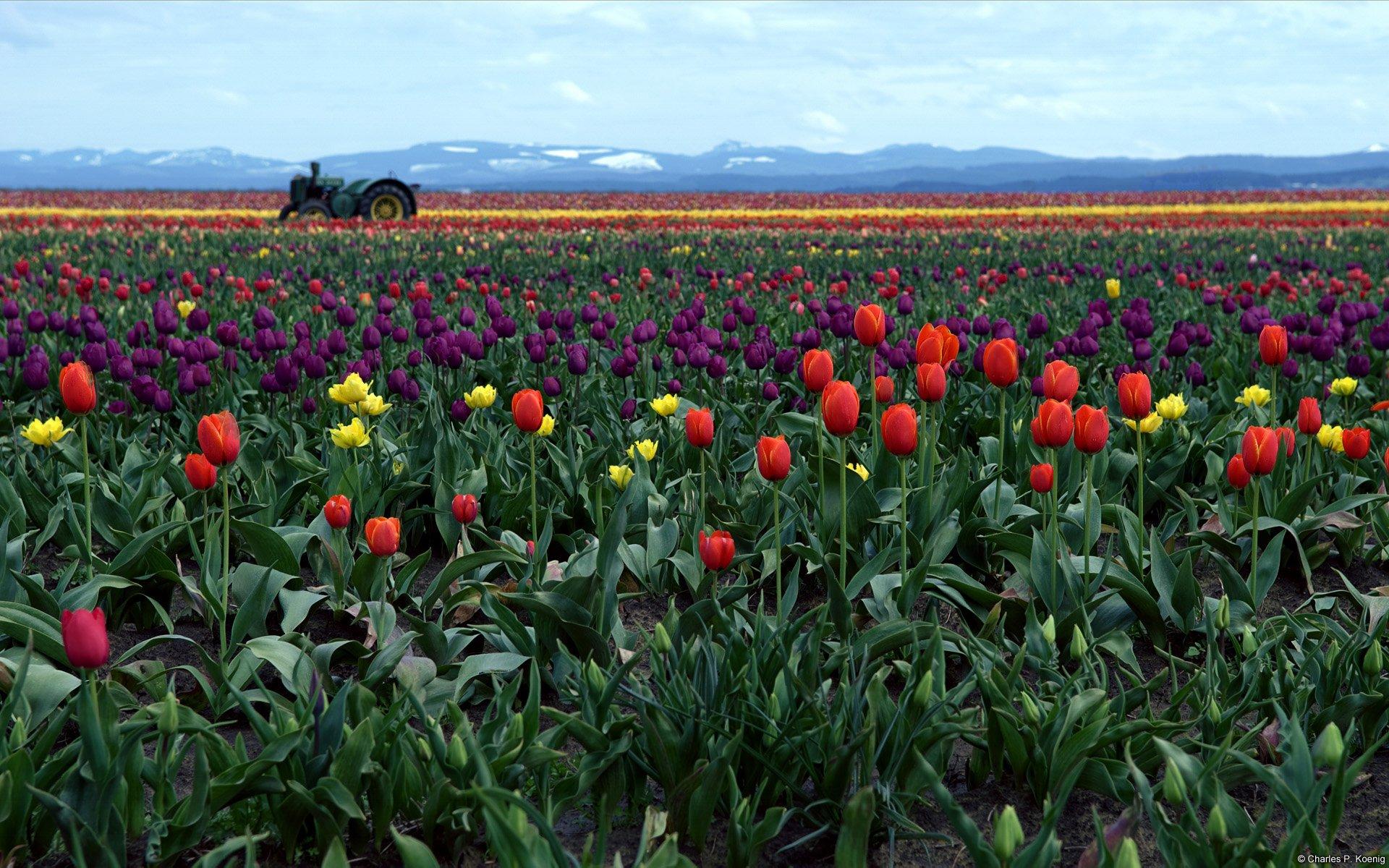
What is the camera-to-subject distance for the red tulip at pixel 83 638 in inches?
73.5

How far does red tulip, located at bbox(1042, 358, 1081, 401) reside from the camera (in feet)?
10.0

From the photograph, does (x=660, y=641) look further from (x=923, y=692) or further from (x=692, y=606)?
(x=923, y=692)

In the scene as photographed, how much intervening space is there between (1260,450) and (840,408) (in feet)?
3.74

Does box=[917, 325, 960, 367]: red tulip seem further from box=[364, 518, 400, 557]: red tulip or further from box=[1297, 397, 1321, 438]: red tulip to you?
box=[364, 518, 400, 557]: red tulip

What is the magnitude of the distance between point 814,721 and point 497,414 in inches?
128

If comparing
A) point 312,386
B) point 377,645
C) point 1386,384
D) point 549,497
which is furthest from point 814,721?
point 1386,384

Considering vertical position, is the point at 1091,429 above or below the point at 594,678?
above

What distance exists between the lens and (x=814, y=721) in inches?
97.0

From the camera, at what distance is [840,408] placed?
8.75ft

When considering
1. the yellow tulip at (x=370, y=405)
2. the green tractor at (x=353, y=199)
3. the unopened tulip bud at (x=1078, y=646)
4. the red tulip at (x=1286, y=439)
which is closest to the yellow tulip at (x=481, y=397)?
the yellow tulip at (x=370, y=405)

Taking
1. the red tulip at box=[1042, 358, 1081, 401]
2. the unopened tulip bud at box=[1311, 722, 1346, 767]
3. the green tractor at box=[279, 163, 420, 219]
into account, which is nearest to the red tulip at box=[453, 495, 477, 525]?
the red tulip at box=[1042, 358, 1081, 401]

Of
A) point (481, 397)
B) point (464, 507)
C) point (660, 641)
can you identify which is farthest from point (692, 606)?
point (481, 397)

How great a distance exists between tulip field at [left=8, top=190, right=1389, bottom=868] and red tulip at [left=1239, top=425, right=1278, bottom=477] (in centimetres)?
2

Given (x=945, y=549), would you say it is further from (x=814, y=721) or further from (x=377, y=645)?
(x=377, y=645)
